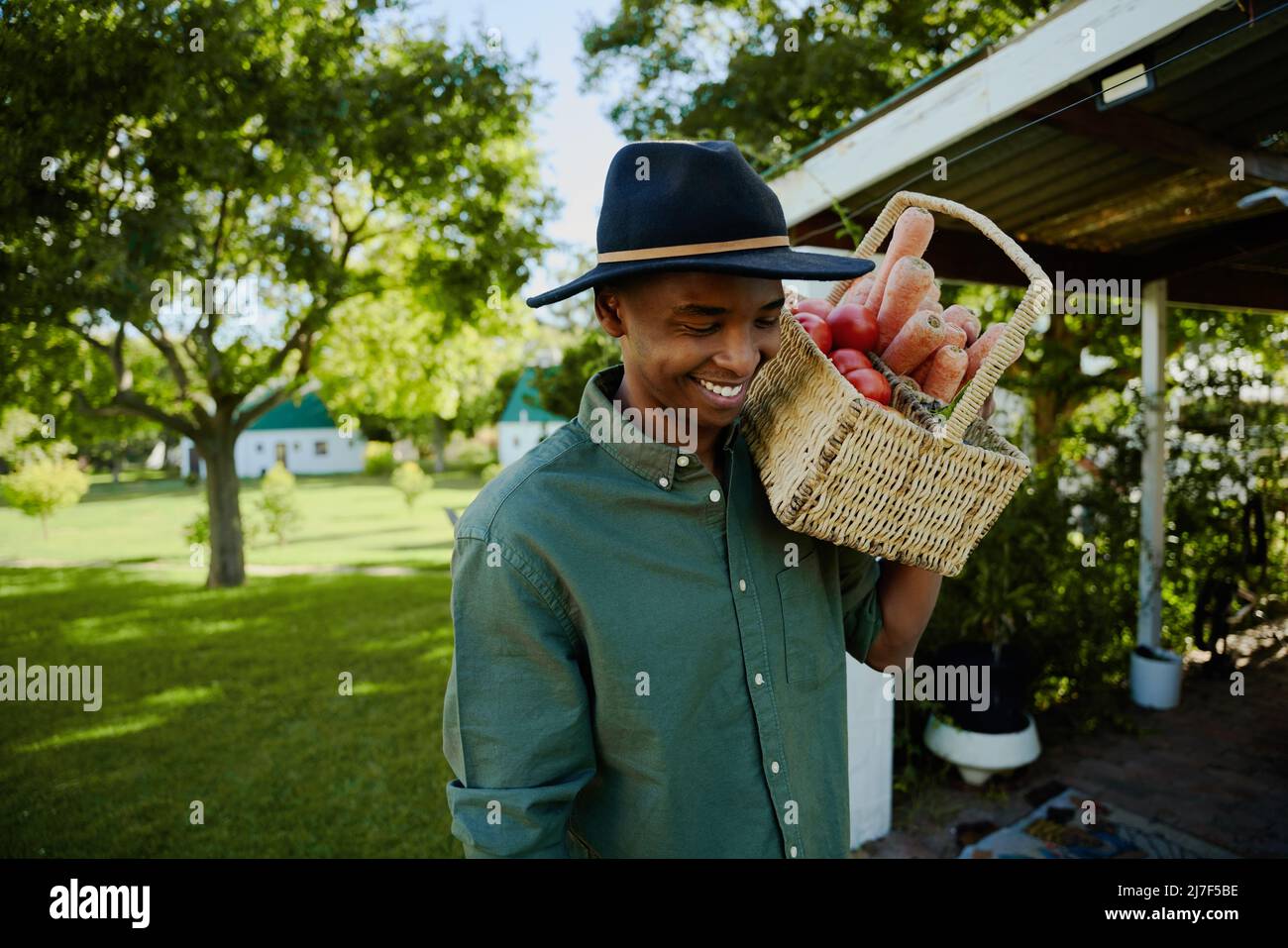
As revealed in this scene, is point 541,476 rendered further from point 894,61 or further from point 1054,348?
point 894,61

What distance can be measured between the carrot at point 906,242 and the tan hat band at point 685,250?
1.53 ft

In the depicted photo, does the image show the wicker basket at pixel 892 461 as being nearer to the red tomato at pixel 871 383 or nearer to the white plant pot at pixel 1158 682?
the red tomato at pixel 871 383

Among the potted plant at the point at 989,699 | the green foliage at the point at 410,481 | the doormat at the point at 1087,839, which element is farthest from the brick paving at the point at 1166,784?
the green foliage at the point at 410,481

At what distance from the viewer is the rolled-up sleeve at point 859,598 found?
1.67m

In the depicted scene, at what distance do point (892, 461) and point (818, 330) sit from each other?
370 mm

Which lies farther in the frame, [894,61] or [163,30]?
[894,61]

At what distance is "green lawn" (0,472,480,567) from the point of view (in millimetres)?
15984

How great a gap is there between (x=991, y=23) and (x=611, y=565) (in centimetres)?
1035

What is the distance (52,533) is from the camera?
20.8 m

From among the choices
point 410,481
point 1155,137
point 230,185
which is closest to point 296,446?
point 410,481

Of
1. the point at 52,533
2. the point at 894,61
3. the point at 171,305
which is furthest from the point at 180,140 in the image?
the point at 52,533

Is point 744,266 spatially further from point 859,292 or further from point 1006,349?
point 859,292

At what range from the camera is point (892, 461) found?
1.38 metres

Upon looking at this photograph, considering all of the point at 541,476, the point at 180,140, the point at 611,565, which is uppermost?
the point at 180,140
